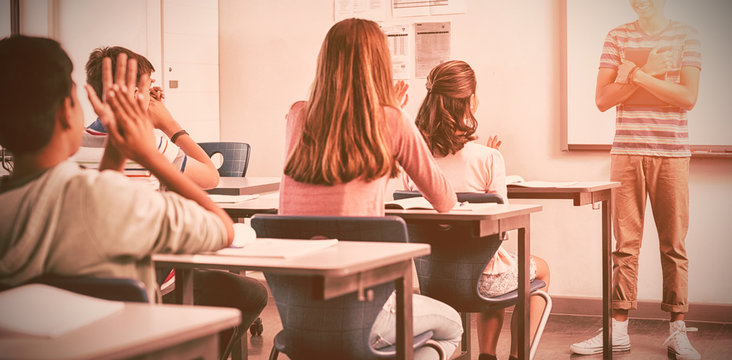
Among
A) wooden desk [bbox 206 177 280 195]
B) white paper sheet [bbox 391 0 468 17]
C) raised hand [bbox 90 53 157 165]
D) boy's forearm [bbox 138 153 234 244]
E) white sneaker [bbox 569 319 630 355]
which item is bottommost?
white sneaker [bbox 569 319 630 355]

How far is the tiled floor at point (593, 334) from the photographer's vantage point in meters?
3.75

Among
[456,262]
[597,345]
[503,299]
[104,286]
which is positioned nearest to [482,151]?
[456,262]

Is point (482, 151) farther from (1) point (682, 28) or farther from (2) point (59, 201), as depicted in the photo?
(2) point (59, 201)

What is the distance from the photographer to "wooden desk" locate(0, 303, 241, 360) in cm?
98

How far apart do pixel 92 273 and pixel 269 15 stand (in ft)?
14.0

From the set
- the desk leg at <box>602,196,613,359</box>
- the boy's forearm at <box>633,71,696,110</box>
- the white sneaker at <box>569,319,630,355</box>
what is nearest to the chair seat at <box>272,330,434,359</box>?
the desk leg at <box>602,196,613,359</box>

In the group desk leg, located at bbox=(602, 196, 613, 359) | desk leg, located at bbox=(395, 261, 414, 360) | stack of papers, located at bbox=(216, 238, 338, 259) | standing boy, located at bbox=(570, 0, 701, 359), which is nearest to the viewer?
stack of papers, located at bbox=(216, 238, 338, 259)

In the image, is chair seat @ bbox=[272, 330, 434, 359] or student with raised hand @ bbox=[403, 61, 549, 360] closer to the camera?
chair seat @ bbox=[272, 330, 434, 359]

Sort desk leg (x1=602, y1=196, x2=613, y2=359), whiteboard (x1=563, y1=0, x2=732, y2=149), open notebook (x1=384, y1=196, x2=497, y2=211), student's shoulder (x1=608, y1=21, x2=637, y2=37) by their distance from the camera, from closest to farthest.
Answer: open notebook (x1=384, y1=196, x2=497, y2=211)
desk leg (x1=602, y1=196, x2=613, y2=359)
student's shoulder (x1=608, y1=21, x2=637, y2=37)
whiteboard (x1=563, y1=0, x2=732, y2=149)

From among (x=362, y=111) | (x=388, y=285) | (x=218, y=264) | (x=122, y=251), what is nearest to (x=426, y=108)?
(x=362, y=111)

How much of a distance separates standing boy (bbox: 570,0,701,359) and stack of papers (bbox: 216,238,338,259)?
2412 mm

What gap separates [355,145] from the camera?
2133mm

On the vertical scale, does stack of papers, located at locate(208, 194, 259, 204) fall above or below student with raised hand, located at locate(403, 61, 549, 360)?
below

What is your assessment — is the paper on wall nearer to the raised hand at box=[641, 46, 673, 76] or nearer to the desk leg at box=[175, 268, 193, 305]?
the raised hand at box=[641, 46, 673, 76]
